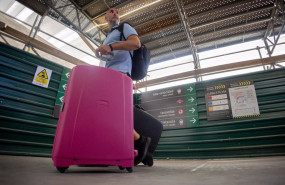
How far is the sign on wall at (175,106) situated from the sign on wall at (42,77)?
244 cm

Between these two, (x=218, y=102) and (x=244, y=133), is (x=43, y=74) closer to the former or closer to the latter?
(x=218, y=102)

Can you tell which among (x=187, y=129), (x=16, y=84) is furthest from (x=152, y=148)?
(x=16, y=84)

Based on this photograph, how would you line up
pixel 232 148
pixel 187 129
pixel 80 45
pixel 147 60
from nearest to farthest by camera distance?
pixel 147 60 < pixel 232 148 < pixel 187 129 < pixel 80 45

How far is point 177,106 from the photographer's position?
12.9 ft

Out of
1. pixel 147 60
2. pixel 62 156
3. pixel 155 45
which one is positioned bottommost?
pixel 62 156

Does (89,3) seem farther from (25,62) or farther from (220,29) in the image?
(220,29)

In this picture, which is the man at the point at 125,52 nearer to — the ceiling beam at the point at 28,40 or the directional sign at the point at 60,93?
the directional sign at the point at 60,93

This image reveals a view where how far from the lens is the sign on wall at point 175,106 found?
12.3 feet

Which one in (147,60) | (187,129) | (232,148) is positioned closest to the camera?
(147,60)

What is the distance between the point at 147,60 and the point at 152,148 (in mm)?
1152

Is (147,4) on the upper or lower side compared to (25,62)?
upper

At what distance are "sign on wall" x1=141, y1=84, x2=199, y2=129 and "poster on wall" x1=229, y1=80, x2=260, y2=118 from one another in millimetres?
788

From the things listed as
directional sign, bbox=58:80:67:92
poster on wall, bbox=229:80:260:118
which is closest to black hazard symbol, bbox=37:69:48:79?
directional sign, bbox=58:80:67:92

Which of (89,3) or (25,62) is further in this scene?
(89,3)
